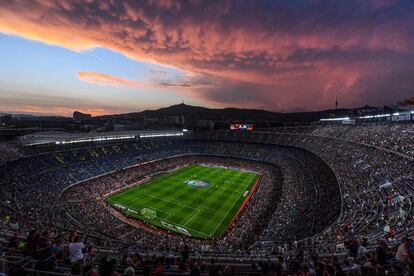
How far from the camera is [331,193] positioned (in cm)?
3356

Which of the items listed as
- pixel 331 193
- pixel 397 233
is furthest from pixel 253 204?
pixel 397 233

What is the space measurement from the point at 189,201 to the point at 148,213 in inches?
324

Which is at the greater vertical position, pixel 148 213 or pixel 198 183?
pixel 198 183

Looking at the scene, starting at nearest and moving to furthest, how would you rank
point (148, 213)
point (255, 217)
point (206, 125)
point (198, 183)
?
point (255, 217) → point (148, 213) → point (198, 183) → point (206, 125)

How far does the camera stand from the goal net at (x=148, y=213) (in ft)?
121

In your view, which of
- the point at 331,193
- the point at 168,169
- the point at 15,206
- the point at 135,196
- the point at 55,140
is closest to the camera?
the point at 15,206

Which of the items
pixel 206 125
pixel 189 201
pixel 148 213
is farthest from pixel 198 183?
pixel 206 125

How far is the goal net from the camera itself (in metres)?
36.8

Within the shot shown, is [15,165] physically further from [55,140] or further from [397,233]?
[397,233]

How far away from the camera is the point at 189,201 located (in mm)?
43438

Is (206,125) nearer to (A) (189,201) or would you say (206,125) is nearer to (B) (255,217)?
(A) (189,201)

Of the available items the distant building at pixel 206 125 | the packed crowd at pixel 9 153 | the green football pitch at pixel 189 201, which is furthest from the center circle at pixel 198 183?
the distant building at pixel 206 125

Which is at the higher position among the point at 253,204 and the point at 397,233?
the point at 397,233

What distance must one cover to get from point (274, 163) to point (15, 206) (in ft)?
186
